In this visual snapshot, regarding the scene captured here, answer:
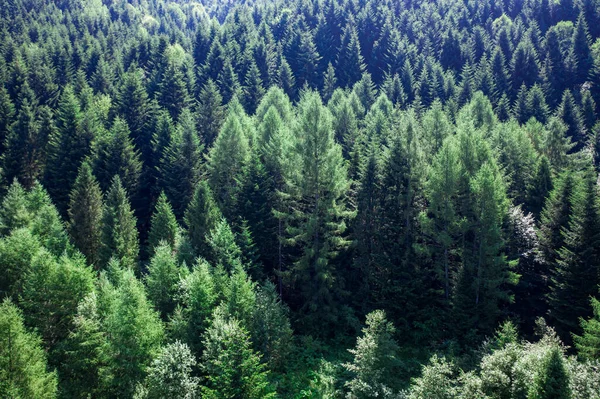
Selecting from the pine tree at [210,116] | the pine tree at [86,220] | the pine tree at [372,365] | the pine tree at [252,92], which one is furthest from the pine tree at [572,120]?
the pine tree at [86,220]

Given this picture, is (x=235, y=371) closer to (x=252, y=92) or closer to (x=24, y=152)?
(x=24, y=152)

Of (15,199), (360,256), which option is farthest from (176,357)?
(15,199)

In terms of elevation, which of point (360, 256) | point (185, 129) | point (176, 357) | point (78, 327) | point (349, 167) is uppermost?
point (185, 129)

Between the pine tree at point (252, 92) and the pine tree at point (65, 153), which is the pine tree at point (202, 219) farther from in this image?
the pine tree at point (252, 92)

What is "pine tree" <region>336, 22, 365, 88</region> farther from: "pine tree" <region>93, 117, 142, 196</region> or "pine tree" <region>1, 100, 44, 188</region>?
"pine tree" <region>1, 100, 44, 188</region>

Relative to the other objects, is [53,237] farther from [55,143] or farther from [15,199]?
[55,143]

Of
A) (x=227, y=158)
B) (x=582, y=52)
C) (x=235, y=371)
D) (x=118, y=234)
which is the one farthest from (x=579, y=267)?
(x=582, y=52)

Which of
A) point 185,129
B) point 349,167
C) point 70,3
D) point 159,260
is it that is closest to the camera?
point 159,260
